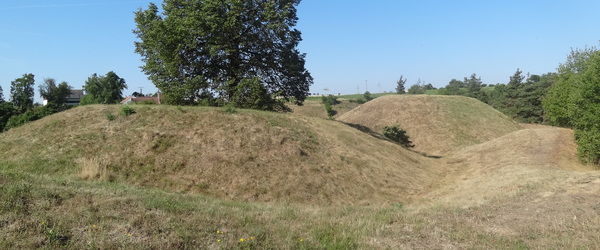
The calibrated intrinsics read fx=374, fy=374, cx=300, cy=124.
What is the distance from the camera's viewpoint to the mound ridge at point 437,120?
45.7m

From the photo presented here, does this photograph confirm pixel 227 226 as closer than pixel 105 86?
Yes

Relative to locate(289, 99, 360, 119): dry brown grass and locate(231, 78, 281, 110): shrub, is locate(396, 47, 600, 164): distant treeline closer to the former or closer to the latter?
locate(231, 78, 281, 110): shrub

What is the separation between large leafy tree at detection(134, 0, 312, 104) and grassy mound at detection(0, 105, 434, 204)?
5.61 m

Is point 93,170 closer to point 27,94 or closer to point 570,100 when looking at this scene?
point 570,100

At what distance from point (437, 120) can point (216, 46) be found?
34528mm

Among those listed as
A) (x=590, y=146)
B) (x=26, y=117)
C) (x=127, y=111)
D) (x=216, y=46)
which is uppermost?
(x=216, y=46)

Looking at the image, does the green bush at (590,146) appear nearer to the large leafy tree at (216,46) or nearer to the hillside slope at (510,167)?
the hillside slope at (510,167)

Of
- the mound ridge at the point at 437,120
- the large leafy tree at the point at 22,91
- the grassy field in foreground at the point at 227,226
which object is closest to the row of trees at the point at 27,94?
the large leafy tree at the point at 22,91

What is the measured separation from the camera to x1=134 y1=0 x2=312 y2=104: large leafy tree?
88.3ft

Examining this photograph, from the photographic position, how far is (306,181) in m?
17.9

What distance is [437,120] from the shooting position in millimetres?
50469

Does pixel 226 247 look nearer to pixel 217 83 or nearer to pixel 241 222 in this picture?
pixel 241 222

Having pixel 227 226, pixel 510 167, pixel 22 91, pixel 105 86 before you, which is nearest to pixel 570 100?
pixel 510 167

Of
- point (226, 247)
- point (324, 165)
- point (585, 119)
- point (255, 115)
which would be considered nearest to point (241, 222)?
point (226, 247)
